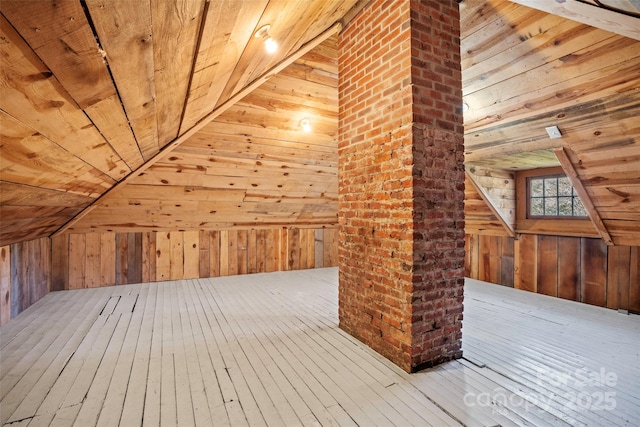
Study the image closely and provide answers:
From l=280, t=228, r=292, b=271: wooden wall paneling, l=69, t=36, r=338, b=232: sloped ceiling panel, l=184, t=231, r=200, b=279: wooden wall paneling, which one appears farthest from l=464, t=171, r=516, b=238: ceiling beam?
l=184, t=231, r=200, b=279: wooden wall paneling

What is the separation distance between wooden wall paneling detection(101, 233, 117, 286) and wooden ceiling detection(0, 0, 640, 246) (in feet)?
0.59

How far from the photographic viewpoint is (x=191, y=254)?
4.95 metres

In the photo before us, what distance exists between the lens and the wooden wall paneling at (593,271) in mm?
3617

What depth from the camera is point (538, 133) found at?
2.95 metres

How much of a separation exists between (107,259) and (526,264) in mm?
5901

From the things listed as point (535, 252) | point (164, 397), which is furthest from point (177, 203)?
point (535, 252)

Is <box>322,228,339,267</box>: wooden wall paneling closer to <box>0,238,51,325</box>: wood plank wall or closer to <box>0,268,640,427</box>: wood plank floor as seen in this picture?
<box>0,268,640,427</box>: wood plank floor

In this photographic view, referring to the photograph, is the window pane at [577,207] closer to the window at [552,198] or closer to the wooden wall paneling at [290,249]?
the window at [552,198]

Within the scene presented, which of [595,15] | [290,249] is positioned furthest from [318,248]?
[595,15]

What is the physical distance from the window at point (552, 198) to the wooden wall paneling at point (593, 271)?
38 cm

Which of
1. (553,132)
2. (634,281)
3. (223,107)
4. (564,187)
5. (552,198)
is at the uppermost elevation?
(223,107)

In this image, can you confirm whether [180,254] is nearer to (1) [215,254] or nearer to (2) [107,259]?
(1) [215,254]

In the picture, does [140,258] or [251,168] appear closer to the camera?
[251,168]

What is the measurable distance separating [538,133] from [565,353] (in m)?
1.91
